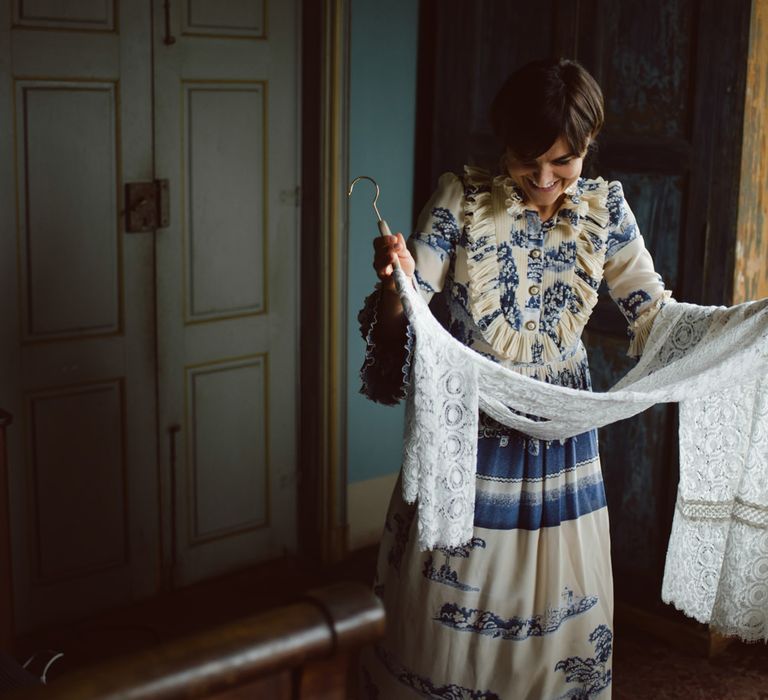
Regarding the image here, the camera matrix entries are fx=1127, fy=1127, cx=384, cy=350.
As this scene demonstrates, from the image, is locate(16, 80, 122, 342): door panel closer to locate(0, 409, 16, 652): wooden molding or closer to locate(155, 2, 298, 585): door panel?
locate(155, 2, 298, 585): door panel

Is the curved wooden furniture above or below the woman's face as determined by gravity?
below

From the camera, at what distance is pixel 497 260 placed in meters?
2.08

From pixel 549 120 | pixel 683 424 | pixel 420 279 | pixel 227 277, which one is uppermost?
pixel 549 120

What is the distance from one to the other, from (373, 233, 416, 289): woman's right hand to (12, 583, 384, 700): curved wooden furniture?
827 mm

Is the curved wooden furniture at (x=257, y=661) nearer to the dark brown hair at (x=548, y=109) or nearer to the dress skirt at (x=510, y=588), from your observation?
the dress skirt at (x=510, y=588)

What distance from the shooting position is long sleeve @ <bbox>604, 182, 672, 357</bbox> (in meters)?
2.18

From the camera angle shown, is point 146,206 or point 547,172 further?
point 146,206

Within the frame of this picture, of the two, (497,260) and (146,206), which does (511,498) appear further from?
(146,206)

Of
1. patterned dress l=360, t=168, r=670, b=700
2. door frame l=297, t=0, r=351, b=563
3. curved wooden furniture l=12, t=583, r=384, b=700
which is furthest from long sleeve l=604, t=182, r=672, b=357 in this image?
door frame l=297, t=0, r=351, b=563

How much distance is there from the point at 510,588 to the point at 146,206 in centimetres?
164

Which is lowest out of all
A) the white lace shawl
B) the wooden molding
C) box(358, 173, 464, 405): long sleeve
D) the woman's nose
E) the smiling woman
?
the wooden molding

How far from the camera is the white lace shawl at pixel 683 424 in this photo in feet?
6.15

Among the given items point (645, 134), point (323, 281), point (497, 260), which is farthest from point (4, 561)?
point (645, 134)

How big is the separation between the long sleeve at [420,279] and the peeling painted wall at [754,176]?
3.23 feet
